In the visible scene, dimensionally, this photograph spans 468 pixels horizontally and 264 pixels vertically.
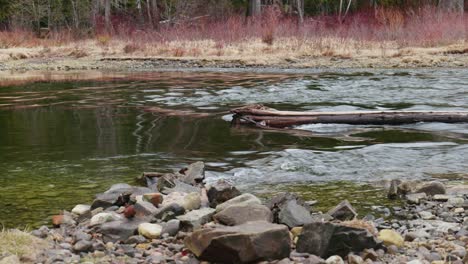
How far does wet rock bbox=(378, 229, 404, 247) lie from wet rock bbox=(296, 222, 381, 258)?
0.11 m

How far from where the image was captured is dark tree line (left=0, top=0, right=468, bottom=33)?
1419 inches

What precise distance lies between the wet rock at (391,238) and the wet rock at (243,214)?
2.44 ft

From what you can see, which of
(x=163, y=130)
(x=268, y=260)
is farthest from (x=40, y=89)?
(x=268, y=260)

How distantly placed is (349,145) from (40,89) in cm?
1006

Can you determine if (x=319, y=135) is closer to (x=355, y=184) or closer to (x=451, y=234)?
(x=355, y=184)

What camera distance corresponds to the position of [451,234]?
4047mm

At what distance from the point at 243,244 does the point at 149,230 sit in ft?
2.86

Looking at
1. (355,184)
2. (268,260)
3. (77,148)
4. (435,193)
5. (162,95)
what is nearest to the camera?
(268,260)

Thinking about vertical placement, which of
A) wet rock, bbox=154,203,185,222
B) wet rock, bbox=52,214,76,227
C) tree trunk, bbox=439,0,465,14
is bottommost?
wet rock, bbox=52,214,76,227

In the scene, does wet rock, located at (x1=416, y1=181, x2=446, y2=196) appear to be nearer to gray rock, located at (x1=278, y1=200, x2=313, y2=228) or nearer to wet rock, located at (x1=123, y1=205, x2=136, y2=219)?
gray rock, located at (x1=278, y1=200, x2=313, y2=228)

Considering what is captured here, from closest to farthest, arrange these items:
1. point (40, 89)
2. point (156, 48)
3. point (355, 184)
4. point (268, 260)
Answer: point (268, 260), point (355, 184), point (40, 89), point (156, 48)

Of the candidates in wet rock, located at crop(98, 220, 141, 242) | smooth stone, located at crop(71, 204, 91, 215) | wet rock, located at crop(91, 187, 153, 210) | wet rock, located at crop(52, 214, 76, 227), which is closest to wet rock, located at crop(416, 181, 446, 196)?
wet rock, located at crop(91, 187, 153, 210)

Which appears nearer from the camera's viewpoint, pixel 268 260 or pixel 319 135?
pixel 268 260

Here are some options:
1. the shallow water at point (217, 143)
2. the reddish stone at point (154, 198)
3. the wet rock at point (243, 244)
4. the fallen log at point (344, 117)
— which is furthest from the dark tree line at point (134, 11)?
the wet rock at point (243, 244)
